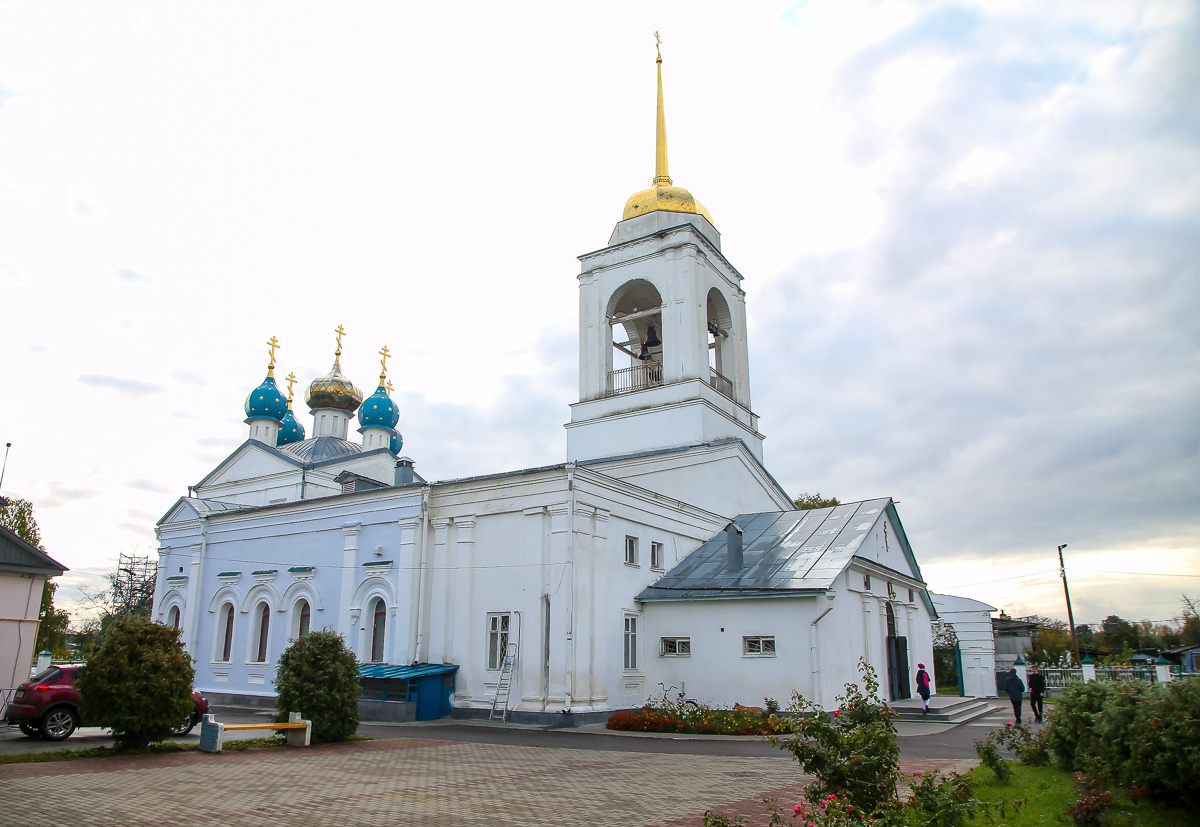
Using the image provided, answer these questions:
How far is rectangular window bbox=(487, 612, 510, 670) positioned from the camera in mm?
20609

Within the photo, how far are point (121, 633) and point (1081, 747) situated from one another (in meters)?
14.5

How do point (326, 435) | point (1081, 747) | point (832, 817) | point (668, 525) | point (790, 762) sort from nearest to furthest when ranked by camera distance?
point (832, 817) → point (1081, 747) → point (790, 762) → point (668, 525) → point (326, 435)

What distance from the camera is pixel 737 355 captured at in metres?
31.1

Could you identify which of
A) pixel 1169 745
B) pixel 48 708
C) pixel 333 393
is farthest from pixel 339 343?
pixel 1169 745

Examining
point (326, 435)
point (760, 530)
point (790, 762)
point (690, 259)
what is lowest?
point (790, 762)

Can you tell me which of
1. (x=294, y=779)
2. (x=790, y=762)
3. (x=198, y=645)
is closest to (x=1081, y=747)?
(x=790, y=762)

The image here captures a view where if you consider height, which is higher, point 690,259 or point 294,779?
point 690,259

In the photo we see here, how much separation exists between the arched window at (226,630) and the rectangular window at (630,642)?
557 inches

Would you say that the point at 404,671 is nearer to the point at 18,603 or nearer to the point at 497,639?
the point at 497,639

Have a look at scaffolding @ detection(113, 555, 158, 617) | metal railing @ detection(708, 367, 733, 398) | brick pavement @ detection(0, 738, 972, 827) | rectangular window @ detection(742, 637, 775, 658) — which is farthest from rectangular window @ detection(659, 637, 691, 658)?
scaffolding @ detection(113, 555, 158, 617)

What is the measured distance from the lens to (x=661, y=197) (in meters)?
31.0

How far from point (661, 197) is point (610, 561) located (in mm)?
15773

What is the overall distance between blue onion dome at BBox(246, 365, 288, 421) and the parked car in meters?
24.5

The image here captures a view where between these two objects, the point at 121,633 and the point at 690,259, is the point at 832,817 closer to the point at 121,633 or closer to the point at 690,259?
the point at 121,633
